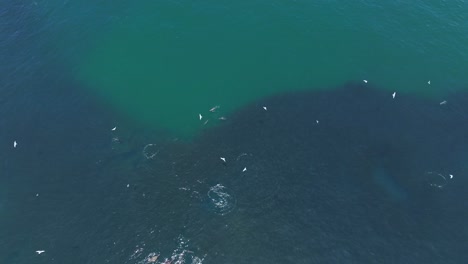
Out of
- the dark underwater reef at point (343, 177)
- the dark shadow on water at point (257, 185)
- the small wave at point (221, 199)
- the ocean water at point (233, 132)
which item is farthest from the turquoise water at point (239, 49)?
the small wave at point (221, 199)

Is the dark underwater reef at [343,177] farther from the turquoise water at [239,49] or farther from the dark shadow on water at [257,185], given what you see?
the turquoise water at [239,49]

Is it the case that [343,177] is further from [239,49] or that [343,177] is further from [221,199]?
[239,49]

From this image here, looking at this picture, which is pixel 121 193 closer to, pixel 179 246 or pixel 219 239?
pixel 179 246

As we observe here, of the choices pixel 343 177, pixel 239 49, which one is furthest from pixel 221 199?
pixel 239 49

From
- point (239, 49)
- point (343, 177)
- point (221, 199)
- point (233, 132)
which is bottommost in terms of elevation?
point (221, 199)

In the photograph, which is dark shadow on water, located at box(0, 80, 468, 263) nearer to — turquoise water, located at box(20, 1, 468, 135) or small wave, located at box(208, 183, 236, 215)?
small wave, located at box(208, 183, 236, 215)

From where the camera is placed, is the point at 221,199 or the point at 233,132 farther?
the point at 233,132

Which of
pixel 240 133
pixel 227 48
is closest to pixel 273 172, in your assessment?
pixel 240 133

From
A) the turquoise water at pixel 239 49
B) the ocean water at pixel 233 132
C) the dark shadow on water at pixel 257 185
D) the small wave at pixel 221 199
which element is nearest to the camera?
the dark shadow on water at pixel 257 185
